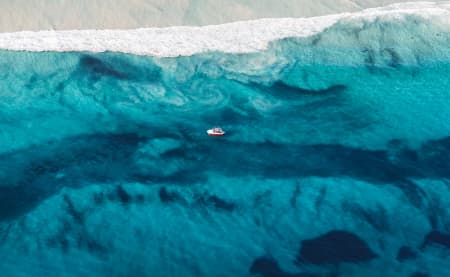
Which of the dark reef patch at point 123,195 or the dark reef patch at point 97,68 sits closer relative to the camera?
the dark reef patch at point 123,195

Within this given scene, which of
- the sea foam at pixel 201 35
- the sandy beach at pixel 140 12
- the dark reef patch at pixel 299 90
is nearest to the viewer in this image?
the dark reef patch at pixel 299 90

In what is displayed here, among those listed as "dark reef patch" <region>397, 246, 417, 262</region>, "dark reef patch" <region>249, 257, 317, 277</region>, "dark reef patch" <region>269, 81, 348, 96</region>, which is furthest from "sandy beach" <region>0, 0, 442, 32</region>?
"dark reef patch" <region>397, 246, 417, 262</region>

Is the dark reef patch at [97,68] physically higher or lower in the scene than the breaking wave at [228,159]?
higher

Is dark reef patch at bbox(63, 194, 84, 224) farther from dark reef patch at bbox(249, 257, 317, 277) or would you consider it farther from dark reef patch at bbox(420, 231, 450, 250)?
dark reef patch at bbox(420, 231, 450, 250)

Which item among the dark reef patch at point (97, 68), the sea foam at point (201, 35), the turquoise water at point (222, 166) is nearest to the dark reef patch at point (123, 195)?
the turquoise water at point (222, 166)

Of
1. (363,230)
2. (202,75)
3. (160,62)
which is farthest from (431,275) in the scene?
(160,62)

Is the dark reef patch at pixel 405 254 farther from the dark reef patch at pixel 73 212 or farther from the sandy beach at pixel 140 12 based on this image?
the sandy beach at pixel 140 12

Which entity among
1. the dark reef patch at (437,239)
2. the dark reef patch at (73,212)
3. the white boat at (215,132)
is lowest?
the dark reef patch at (437,239)
